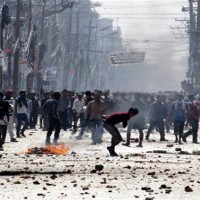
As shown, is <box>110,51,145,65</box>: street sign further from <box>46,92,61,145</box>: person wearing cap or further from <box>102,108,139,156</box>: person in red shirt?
<box>102,108,139,156</box>: person in red shirt

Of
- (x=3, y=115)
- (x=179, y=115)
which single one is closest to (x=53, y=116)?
(x=3, y=115)

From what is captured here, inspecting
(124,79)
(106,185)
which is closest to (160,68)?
(124,79)

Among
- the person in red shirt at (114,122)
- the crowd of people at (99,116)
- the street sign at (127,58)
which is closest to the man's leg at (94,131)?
the crowd of people at (99,116)

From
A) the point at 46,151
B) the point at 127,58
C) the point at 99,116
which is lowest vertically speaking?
the point at 46,151

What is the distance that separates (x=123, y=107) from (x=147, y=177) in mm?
30423

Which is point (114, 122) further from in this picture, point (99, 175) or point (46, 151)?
point (99, 175)

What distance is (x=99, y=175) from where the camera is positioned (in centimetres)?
1712

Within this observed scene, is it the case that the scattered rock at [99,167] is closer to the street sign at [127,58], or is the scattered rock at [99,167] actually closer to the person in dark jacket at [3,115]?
the person in dark jacket at [3,115]

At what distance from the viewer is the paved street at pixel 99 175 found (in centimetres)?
1405

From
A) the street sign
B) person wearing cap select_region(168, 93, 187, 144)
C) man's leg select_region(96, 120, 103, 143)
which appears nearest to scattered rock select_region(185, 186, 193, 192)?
man's leg select_region(96, 120, 103, 143)

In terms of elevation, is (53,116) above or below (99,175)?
above

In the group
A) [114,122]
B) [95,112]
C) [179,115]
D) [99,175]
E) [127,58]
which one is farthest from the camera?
[127,58]

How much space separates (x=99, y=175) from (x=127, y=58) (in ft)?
335

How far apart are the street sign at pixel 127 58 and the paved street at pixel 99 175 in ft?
295
